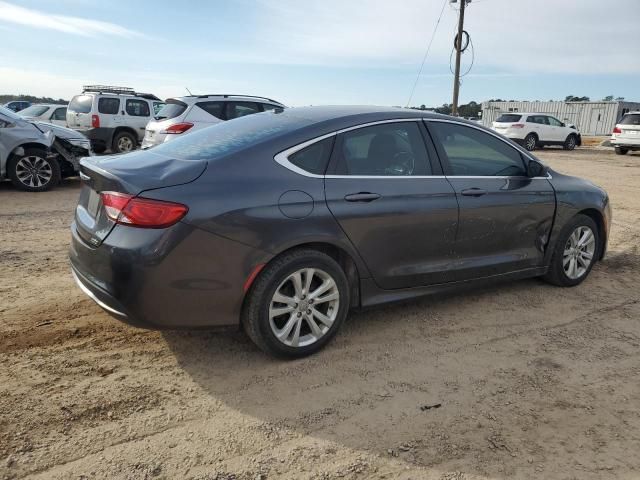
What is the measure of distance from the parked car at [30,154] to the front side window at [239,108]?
3.22 m

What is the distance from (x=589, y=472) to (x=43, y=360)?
124 inches

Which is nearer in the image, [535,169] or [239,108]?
[535,169]

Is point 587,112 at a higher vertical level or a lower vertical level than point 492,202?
higher

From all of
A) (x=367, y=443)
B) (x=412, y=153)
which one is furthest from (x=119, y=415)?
(x=412, y=153)

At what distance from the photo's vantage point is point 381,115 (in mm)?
3873

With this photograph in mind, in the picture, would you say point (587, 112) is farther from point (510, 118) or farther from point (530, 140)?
point (510, 118)

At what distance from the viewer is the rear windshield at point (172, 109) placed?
432 inches

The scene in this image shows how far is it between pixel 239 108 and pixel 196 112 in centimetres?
94

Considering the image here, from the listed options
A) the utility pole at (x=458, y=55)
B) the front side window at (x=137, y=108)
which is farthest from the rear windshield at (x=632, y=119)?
the front side window at (x=137, y=108)

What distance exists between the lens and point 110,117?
1516 centimetres

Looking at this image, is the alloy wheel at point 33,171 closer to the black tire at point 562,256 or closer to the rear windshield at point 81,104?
the rear windshield at point 81,104

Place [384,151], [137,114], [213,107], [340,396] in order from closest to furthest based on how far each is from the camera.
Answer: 1. [340,396]
2. [384,151]
3. [213,107]
4. [137,114]

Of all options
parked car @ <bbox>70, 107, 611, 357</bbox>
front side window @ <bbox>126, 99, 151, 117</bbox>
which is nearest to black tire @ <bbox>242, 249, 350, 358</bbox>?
parked car @ <bbox>70, 107, 611, 357</bbox>

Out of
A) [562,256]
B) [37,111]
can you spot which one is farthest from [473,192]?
[37,111]
